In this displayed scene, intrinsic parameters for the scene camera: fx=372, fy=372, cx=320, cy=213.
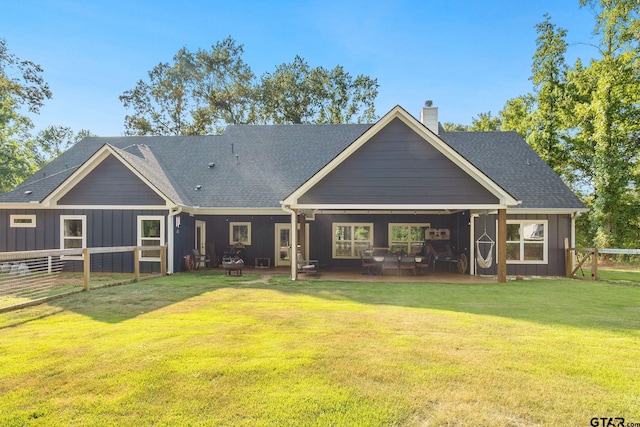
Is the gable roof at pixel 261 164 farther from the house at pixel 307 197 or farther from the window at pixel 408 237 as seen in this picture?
the window at pixel 408 237

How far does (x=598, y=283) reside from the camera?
36.6 feet

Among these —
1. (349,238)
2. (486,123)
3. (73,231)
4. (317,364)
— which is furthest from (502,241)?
(486,123)

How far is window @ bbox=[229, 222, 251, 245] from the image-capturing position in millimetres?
A: 15984

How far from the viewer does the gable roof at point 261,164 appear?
13172 mm

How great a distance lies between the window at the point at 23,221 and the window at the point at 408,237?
532 inches

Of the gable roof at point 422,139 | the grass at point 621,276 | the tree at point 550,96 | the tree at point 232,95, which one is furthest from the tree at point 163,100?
the grass at point 621,276

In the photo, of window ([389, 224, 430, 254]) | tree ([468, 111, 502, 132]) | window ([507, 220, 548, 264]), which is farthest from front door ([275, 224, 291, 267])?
tree ([468, 111, 502, 132])

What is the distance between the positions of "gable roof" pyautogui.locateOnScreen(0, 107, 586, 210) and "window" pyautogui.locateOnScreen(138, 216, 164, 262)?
1.14 m

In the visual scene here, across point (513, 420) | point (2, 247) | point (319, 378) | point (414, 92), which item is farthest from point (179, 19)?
point (513, 420)

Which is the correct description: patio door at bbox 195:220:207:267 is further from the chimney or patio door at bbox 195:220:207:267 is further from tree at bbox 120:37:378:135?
tree at bbox 120:37:378:135

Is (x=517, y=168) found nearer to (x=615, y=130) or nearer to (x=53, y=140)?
(x=615, y=130)

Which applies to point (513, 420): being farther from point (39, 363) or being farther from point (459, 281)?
point (459, 281)

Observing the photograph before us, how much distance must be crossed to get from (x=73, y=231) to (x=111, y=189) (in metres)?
2.15

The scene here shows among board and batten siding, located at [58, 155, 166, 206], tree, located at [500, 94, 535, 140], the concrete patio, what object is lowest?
the concrete patio
